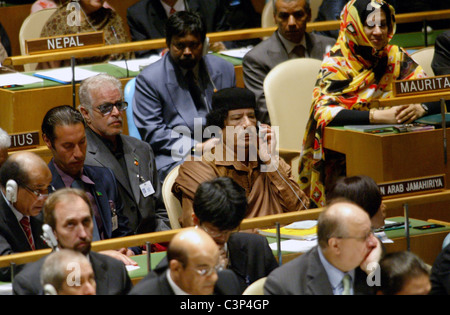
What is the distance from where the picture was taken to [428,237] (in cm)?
356

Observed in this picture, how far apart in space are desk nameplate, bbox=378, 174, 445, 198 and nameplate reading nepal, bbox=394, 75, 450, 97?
1.94 ft

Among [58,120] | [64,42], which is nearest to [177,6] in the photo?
[64,42]

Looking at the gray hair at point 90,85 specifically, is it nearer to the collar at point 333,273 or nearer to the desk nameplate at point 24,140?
the desk nameplate at point 24,140

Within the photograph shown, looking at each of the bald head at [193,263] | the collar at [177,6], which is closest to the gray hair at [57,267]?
the bald head at [193,263]

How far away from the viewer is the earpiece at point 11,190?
10.8 feet

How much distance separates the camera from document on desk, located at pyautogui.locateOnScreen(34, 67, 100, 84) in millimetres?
4874

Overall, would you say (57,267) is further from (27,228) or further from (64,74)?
(64,74)

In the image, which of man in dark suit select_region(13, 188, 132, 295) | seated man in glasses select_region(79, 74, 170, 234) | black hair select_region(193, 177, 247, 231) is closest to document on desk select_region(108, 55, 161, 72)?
seated man in glasses select_region(79, 74, 170, 234)

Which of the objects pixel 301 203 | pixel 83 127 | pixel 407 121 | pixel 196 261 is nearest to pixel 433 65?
pixel 407 121

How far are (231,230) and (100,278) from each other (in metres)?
0.54

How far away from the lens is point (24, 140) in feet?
12.5

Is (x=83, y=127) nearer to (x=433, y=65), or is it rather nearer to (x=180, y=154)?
(x=180, y=154)

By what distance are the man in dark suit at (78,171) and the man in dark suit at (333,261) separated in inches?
38.8

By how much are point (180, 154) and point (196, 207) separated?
1.36 m
